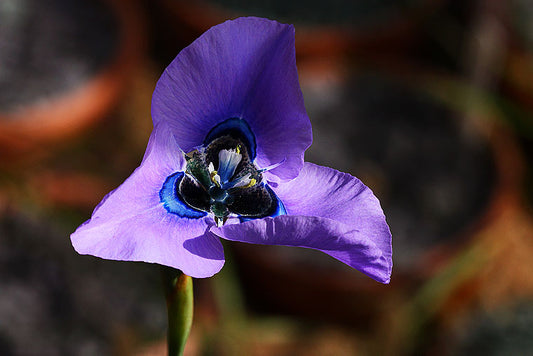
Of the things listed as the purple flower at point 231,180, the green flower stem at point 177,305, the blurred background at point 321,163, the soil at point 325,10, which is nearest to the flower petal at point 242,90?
the purple flower at point 231,180

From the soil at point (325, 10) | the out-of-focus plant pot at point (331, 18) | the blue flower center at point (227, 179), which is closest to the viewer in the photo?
the blue flower center at point (227, 179)

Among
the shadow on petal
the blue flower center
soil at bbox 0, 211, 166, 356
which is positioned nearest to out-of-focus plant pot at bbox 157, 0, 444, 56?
soil at bbox 0, 211, 166, 356

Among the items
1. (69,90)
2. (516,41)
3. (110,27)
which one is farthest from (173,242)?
(516,41)

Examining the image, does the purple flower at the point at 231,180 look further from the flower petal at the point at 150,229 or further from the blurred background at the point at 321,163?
the blurred background at the point at 321,163

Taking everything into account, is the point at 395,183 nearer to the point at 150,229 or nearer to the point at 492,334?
the point at 492,334

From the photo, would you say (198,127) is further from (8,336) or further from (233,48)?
(8,336)

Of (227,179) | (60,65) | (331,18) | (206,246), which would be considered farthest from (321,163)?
(206,246)

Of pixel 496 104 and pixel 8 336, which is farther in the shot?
pixel 496 104

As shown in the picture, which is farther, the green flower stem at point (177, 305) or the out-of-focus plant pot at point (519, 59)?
the out-of-focus plant pot at point (519, 59)
